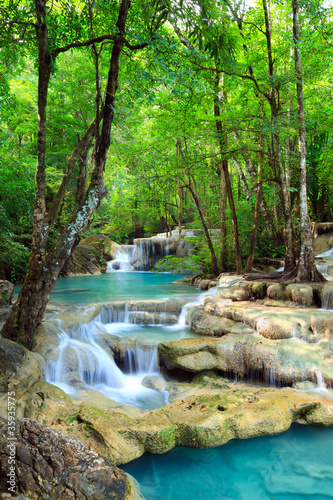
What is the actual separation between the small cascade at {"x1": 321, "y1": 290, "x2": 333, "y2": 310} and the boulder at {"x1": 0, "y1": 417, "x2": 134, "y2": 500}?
5882 mm

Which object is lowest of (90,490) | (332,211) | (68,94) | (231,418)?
(231,418)

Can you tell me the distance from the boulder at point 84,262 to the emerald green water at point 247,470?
51.5 feet

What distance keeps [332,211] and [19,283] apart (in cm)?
1561

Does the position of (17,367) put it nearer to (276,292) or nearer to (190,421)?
(190,421)

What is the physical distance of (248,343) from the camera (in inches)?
231

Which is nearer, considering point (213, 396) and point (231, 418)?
point (231, 418)

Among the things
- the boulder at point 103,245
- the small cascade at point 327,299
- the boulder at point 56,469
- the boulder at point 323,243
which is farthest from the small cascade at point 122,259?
the boulder at point 56,469

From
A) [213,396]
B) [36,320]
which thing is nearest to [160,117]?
[36,320]

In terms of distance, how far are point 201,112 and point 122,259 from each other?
45.9 ft

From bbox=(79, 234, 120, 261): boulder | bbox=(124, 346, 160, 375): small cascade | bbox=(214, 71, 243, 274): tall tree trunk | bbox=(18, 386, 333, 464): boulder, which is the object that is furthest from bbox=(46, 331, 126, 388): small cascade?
bbox=(79, 234, 120, 261): boulder

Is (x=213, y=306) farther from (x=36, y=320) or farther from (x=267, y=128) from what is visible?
(x=267, y=128)

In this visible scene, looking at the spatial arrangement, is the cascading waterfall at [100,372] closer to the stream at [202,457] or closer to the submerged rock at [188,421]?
the stream at [202,457]

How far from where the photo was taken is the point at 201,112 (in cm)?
1058

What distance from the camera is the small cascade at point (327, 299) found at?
7043 millimetres
